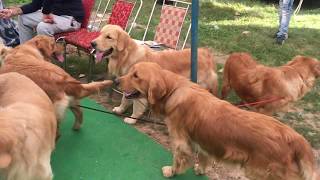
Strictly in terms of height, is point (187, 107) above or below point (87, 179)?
above

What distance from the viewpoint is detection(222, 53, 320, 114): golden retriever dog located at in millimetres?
4508

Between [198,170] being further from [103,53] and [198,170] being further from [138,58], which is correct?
[103,53]

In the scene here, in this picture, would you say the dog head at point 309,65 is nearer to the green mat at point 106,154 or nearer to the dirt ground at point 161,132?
Result: the dirt ground at point 161,132

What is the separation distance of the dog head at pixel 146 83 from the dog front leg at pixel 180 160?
0.49m

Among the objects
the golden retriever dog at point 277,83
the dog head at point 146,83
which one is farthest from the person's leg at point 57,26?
the golden retriever dog at point 277,83

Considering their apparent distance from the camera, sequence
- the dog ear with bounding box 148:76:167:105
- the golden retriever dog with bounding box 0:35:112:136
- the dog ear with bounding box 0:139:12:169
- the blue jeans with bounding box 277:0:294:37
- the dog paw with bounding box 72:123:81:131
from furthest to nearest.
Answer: the blue jeans with bounding box 277:0:294:37 → the dog paw with bounding box 72:123:81:131 → the golden retriever dog with bounding box 0:35:112:136 → the dog ear with bounding box 148:76:167:105 → the dog ear with bounding box 0:139:12:169

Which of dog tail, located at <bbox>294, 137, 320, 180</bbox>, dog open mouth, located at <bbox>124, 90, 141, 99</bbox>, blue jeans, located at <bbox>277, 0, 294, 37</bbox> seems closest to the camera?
dog tail, located at <bbox>294, 137, 320, 180</bbox>

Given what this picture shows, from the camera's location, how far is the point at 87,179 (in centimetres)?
410

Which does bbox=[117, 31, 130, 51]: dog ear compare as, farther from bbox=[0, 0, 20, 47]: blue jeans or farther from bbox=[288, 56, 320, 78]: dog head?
bbox=[0, 0, 20, 47]: blue jeans

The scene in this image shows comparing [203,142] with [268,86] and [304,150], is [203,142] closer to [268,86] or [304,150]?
[304,150]

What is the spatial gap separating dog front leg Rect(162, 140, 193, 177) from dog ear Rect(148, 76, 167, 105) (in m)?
0.48

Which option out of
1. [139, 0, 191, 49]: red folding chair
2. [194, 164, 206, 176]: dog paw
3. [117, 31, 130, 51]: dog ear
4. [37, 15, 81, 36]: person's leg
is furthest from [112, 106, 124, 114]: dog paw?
[37, 15, 81, 36]: person's leg

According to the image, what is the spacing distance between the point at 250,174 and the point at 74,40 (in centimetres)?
400

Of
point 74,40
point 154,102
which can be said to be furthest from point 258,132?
point 74,40
